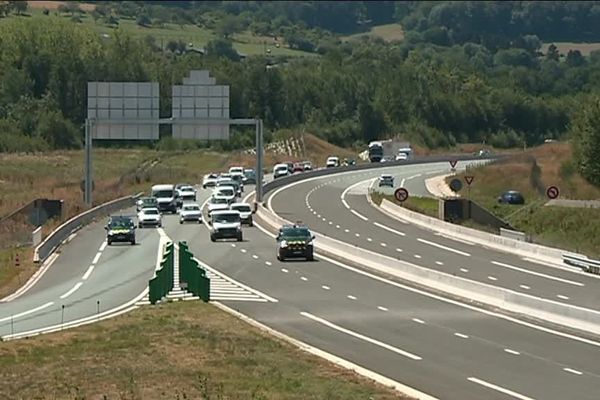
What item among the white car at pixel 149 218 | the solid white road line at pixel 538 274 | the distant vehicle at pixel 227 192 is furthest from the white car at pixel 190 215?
the solid white road line at pixel 538 274

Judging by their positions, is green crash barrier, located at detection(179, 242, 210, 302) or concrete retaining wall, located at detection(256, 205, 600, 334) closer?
concrete retaining wall, located at detection(256, 205, 600, 334)

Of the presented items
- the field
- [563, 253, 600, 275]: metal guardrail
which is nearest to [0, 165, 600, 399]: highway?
[563, 253, 600, 275]: metal guardrail

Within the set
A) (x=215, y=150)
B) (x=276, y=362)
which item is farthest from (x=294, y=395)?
(x=215, y=150)

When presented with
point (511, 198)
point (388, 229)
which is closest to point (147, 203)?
point (388, 229)

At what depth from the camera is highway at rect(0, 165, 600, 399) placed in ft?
99.6

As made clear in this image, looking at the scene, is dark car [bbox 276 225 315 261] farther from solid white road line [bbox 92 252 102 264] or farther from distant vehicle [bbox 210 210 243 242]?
distant vehicle [bbox 210 210 243 242]

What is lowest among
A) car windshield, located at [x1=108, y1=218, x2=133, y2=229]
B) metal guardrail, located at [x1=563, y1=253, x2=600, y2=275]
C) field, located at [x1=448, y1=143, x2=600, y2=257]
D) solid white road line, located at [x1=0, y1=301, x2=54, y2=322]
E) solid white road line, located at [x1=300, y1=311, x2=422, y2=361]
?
field, located at [x1=448, y1=143, x2=600, y2=257]

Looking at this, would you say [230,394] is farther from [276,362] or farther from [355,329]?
[355,329]

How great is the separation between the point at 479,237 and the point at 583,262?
47.8 feet

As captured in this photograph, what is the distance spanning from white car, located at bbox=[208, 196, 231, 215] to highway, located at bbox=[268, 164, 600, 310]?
342 centimetres

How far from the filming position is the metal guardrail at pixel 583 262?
2260 inches

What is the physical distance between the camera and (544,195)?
109 meters

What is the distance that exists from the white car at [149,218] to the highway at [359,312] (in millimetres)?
2816

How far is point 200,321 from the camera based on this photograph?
1565 inches
